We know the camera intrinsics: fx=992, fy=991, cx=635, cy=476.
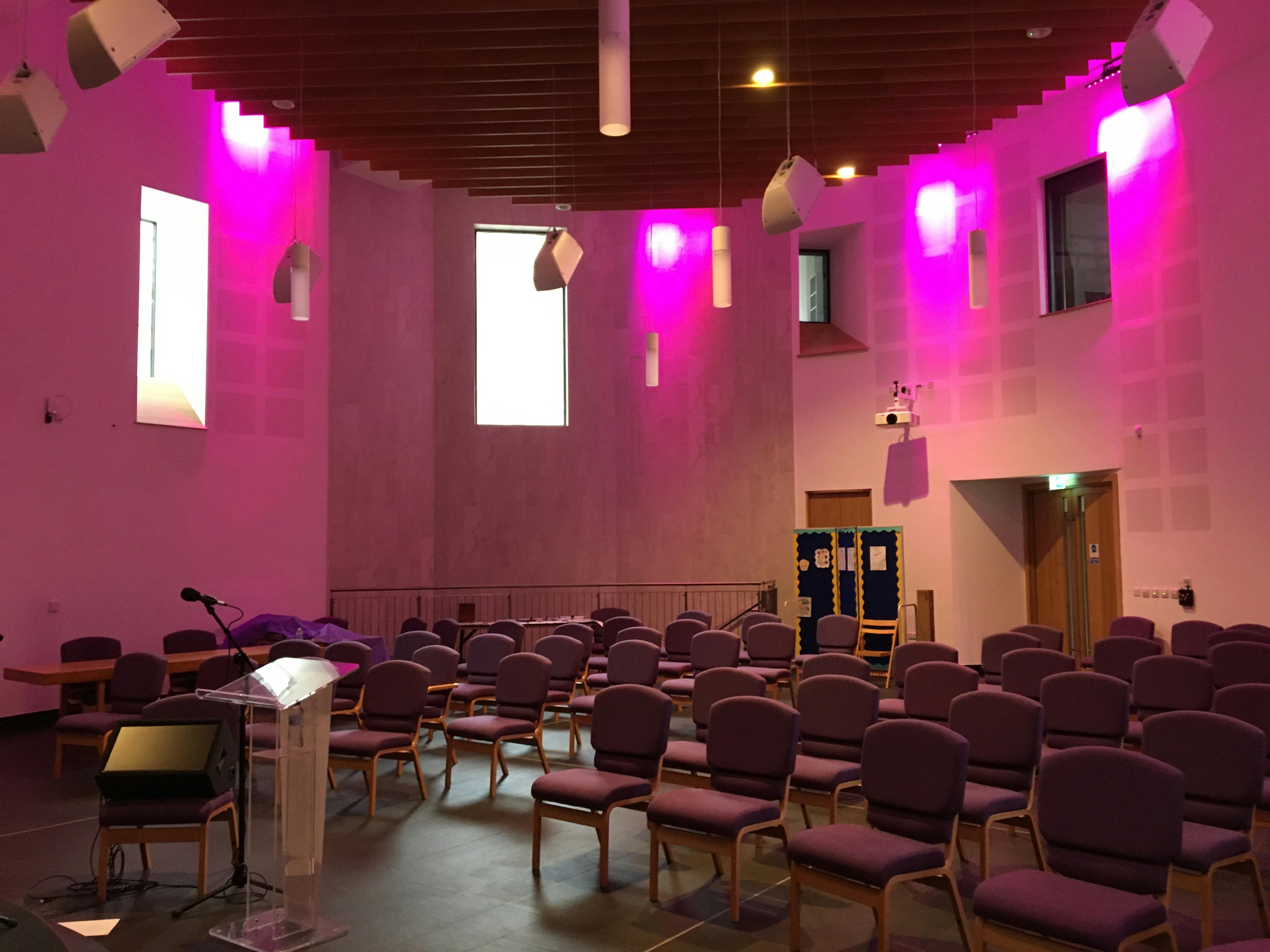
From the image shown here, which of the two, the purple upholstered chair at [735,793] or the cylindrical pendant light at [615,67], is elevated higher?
the cylindrical pendant light at [615,67]

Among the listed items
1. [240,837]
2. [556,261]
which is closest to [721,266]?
[556,261]

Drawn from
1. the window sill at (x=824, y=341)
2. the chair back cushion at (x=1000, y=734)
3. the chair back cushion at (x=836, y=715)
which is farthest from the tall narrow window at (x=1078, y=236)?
the chair back cushion at (x=1000, y=734)

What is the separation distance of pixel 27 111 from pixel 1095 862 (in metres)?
6.44

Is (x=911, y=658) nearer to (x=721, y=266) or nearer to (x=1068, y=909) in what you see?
(x=721, y=266)

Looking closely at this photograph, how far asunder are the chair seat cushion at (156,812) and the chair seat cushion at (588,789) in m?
1.59

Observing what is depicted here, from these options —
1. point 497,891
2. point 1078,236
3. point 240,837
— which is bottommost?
point 497,891

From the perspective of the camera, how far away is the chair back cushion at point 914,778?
4125 millimetres

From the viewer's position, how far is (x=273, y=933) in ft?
13.5

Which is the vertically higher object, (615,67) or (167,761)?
(615,67)

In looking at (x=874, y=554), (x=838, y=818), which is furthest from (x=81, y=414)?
(x=874, y=554)

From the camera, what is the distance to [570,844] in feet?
18.3

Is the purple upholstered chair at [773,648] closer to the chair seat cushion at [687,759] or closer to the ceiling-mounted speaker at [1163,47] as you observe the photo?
the chair seat cushion at [687,759]

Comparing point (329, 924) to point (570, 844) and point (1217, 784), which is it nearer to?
point (570, 844)

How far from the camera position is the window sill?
1353 cm
